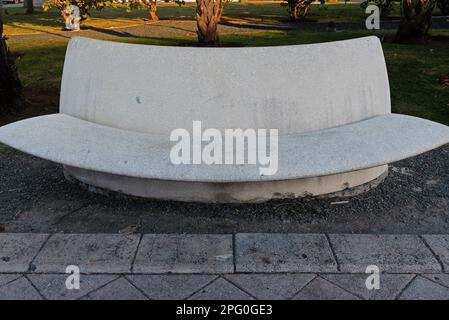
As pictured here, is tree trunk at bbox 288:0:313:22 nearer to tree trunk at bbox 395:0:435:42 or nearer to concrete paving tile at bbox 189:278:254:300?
tree trunk at bbox 395:0:435:42

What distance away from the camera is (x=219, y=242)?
11.0 ft

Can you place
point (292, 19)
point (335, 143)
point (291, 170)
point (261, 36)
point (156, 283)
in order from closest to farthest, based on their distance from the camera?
point (156, 283)
point (291, 170)
point (335, 143)
point (261, 36)
point (292, 19)

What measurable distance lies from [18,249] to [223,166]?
1.59 meters

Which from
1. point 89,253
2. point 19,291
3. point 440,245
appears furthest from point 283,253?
point 19,291

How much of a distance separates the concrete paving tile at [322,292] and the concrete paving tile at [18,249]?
6.04 ft

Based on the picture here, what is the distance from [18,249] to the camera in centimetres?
326

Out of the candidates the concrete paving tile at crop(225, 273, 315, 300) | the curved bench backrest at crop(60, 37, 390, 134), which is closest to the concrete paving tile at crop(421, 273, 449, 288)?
the concrete paving tile at crop(225, 273, 315, 300)

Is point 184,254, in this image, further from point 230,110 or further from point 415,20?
point 415,20

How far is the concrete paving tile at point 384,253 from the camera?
3061 mm

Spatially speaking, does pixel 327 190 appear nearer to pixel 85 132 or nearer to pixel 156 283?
pixel 156 283

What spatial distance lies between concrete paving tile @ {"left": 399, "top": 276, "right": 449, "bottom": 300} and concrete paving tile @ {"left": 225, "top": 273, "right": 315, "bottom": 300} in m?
0.59
